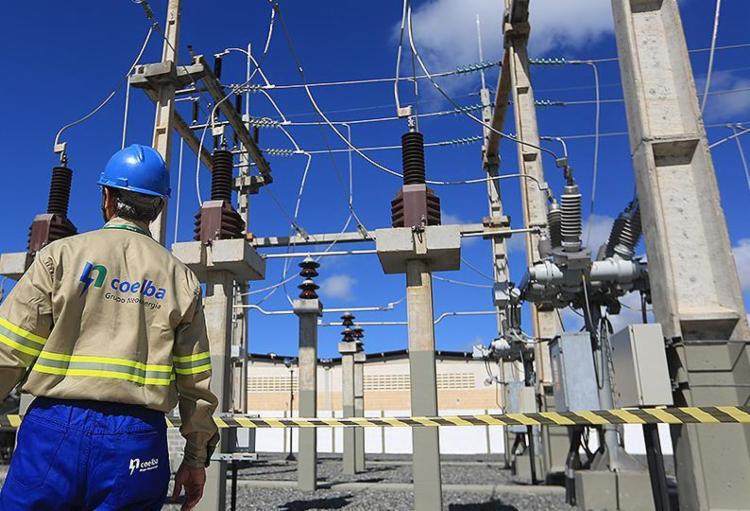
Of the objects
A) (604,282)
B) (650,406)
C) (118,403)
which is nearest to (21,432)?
(118,403)

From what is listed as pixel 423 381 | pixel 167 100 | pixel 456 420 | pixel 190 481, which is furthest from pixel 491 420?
pixel 167 100

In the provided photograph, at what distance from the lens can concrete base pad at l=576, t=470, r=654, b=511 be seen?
5945 millimetres

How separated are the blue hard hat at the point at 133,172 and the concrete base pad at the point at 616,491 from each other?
587cm

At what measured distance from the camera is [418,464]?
5172 mm

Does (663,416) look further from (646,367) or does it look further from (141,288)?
(141,288)

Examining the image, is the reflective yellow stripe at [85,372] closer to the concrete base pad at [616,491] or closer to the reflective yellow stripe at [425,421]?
the reflective yellow stripe at [425,421]

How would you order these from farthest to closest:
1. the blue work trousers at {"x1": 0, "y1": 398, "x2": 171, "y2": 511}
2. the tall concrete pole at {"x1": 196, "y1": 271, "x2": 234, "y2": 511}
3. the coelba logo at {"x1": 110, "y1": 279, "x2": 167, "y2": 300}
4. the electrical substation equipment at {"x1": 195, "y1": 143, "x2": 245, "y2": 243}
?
the electrical substation equipment at {"x1": 195, "y1": 143, "x2": 245, "y2": 243}, the tall concrete pole at {"x1": 196, "y1": 271, "x2": 234, "y2": 511}, the coelba logo at {"x1": 110, "y1": 279, "x2": 167, "y2": 300}, the blue work trousers at {"x1": 0, "y1": 398, "x2": 171, "y2": 511}

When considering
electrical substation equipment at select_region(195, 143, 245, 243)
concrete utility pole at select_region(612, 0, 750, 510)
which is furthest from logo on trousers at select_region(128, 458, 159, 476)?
electrical substation equipment at select_region(195, 143, 245, 243)

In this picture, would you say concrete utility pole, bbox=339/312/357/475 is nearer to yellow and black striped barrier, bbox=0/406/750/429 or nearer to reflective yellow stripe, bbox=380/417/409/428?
yellow and black striped barrier, bbox=0/406/750/429

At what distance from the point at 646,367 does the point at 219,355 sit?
155 inches

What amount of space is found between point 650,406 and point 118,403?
11.3 feet

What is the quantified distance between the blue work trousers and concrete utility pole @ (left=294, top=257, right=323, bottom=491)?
7.15 metres

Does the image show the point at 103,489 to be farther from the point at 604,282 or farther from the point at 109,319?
the point at 604,282

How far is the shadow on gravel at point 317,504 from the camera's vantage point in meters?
6.98
